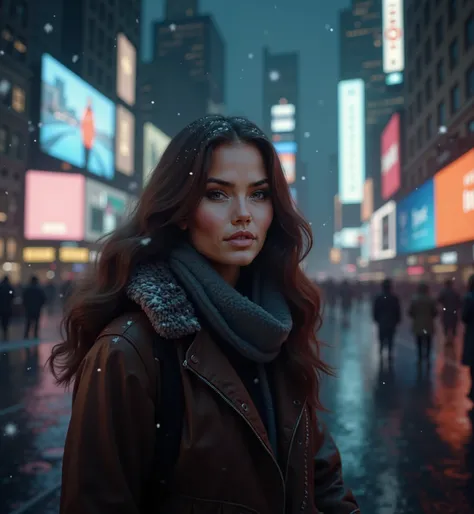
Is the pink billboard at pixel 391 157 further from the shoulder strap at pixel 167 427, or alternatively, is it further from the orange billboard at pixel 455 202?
the shoulder strap at pixel 167 427

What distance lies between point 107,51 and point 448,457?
55222mm

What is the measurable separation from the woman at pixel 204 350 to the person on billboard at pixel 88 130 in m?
42.0

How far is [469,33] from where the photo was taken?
1075 inches

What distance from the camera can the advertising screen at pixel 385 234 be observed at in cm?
4875

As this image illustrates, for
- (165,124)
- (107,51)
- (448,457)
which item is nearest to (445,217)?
(448,457)

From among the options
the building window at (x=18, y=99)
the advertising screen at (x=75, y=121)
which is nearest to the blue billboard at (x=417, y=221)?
→ the advertising screen at (x=75, y=121)

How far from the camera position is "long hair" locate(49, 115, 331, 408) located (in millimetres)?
1494

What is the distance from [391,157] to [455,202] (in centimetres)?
2989

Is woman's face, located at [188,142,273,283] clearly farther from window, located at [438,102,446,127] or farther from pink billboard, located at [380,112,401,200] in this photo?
pink billboard, located at [380,112,401,200]

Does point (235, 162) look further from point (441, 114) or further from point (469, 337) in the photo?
point (441, 114)

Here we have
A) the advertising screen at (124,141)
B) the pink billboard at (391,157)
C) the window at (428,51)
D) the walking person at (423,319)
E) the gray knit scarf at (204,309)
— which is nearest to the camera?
the gray knit scarf at (204,309)

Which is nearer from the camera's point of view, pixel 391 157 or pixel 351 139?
pixel 391 157

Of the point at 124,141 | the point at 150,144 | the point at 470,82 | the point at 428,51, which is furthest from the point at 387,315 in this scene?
the point at 150,144

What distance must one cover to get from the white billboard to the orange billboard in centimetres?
2465
